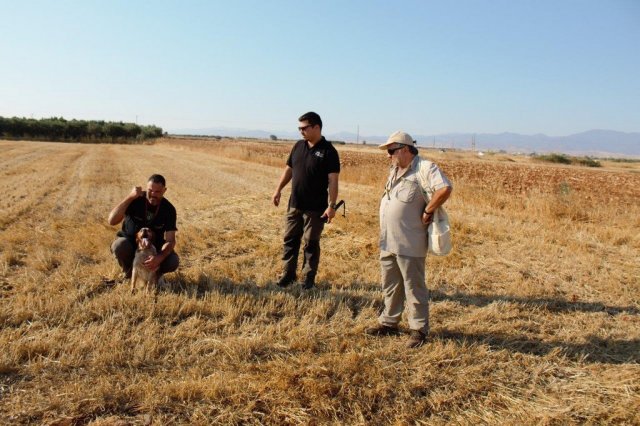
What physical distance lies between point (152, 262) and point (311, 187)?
1966mm

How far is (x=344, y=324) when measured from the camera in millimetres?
4340

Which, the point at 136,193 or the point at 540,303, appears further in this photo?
the point at 540,303

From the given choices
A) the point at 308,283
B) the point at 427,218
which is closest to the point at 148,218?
the point at 308,283

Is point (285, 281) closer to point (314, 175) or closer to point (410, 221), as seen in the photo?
point (314, 175)

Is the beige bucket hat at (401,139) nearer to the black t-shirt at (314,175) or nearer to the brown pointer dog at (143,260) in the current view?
the black t-shirt at (314,175)

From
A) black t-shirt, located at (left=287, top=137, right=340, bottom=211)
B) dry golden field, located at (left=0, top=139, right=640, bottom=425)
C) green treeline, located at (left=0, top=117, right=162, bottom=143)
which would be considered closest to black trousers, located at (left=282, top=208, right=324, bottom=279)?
black t-shirt, located at (left=287, top=137, right=340, bottom=211)

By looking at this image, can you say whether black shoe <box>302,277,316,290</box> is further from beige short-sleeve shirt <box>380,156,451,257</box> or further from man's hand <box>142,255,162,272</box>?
man's hand <box>142,255,162,272</box>

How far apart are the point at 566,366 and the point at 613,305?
7.10 feet

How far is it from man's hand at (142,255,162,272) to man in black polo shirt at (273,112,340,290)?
1573 millimetres

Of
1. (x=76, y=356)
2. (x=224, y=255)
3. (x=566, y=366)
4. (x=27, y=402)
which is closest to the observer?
(x=27, y=402)

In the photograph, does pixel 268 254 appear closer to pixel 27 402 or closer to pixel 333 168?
pixel 333 168

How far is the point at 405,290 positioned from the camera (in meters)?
4.07

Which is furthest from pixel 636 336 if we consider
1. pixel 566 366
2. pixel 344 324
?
pixel 344 324

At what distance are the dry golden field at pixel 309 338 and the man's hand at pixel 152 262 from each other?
31 cm
